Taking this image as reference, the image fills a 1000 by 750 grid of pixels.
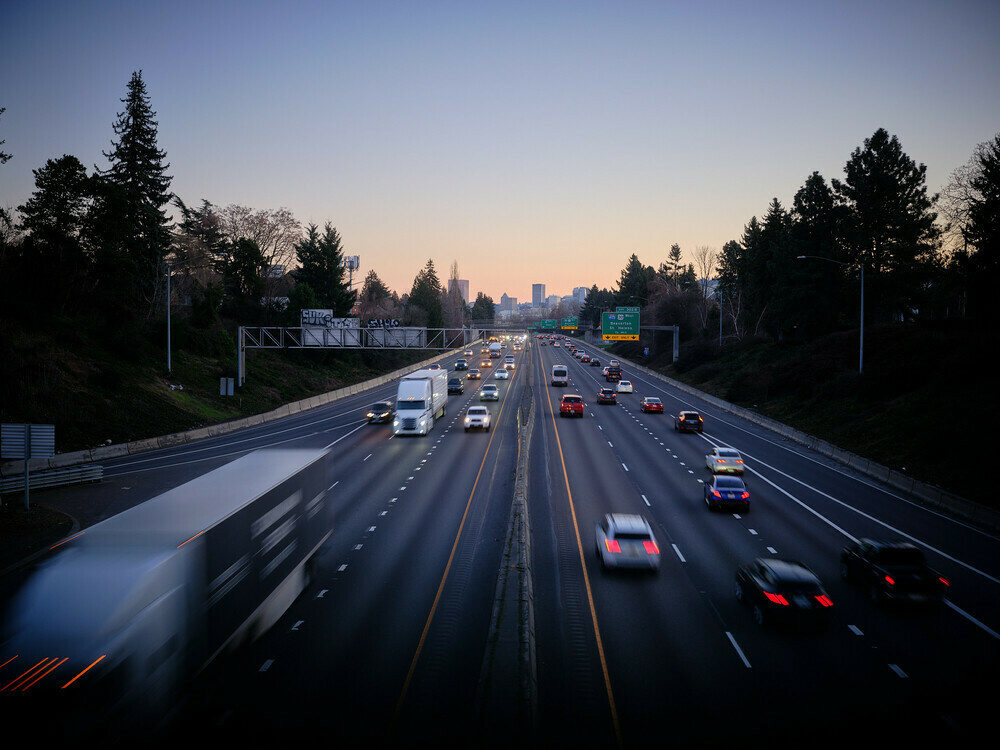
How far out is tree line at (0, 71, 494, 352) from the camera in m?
46.9

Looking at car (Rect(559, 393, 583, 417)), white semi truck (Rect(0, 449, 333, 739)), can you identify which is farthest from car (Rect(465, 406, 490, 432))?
white semi truck (Rect(0, 449, 333, 739))

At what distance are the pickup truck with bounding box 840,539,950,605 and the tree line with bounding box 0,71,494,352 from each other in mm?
40375

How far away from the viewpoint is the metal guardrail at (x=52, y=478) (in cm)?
2461

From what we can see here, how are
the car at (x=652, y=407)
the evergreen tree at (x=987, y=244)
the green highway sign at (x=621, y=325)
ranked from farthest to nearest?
the green highway sign at (x=621, y=325) → the car at (x=652, y=407) → the evergreen tree at (x=987, y=244)

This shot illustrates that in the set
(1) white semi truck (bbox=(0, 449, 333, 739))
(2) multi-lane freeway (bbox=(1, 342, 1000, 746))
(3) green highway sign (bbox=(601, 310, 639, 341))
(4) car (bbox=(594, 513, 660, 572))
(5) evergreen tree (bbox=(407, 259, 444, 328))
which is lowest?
(2) multi-lane freeway (bbox=(1, 342, 1000, 746))

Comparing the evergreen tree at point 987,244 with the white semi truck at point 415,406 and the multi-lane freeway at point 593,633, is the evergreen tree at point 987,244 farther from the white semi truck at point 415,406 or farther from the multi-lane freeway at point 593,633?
the white semi truck at point 415,406

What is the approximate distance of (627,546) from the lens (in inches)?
679

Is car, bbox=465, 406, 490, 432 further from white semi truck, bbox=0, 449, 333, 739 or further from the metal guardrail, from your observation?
white semi truck, bbox=0, 449, 333, 739

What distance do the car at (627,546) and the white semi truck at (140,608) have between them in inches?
365

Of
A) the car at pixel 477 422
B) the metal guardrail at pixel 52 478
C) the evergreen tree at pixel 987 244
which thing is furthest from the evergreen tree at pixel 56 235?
the evergreen tree at pixel 987 244

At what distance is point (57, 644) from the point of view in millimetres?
7609

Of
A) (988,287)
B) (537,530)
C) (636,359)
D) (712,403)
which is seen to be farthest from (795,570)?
(636,359)

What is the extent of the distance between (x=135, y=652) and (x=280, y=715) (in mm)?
3070

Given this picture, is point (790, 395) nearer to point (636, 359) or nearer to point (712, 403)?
point (712, 403)
